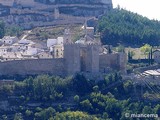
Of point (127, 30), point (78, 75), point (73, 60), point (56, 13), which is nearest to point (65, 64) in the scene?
point (73, 60)

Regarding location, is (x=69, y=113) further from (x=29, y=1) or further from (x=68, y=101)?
(x=29, y=1)

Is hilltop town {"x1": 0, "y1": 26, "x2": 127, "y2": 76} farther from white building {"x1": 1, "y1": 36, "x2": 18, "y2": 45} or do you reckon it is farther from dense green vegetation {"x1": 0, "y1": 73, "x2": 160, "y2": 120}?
white building {"x1": 1, "y1": 36, "x2": 18, "y2": 45}

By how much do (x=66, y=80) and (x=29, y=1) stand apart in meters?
22.4

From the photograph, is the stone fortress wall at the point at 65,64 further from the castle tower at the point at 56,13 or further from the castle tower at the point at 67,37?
the castle tower at the point at 56,13

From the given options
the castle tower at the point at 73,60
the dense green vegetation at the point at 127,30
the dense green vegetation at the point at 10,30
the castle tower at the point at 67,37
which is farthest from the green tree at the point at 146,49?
the dense green vegetation at the point at 10,30

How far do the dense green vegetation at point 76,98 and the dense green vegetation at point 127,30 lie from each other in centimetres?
1181

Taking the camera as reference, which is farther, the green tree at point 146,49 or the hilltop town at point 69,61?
the green tree at point 146,49

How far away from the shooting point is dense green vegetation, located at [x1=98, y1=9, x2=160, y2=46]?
71.1m

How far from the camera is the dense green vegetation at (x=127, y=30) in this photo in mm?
71062

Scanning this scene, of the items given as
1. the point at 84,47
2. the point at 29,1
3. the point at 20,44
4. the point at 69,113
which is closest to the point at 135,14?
the point at 29,1

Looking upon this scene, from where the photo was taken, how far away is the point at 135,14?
8112cm

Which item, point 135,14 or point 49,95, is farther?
point 135,14

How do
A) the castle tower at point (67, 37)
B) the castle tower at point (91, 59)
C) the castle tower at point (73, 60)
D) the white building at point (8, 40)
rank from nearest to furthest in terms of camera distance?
the castle tower at point (73, 60)
the castle tower at point (91, 59)
the castle tower at point (67, 37)
the white building at point (8, 40)

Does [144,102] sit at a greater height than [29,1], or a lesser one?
lesser
